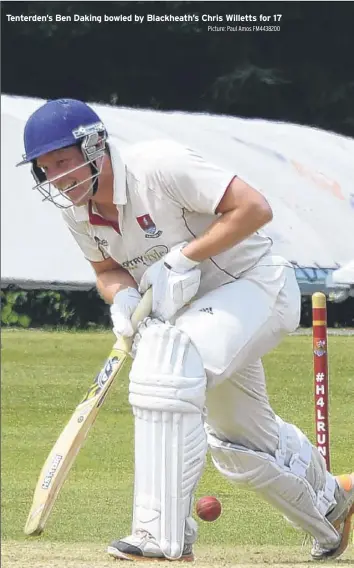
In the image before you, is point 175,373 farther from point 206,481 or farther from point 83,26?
point 83,26

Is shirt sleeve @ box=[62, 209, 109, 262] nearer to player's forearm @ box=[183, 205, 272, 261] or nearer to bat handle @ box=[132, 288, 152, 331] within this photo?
bat handle @ box=[132, 288, 152, 331]

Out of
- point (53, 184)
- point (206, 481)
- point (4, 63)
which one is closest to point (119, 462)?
point (206, 481)

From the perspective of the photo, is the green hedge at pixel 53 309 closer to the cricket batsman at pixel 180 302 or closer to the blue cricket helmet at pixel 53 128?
the cricket batsman at pixel 180 302

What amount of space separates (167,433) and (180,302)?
16.0 inches

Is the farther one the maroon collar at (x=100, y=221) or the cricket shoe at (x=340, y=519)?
the cricket shoe at (x=340, y=519)

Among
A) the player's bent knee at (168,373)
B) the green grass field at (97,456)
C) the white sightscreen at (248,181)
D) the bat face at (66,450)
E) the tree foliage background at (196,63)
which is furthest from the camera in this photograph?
the tree foliage background at (196,63)

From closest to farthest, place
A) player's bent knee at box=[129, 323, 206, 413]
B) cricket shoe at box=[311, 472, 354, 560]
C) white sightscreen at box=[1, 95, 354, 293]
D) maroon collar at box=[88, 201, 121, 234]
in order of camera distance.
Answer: player's bent knee at box=[129, 323, 206, 413] < maroon collar at box=[88, 201, 121, 234] < cricket shoe at box=[311, 472, 354, 560] < white sightscreen at box=[1, 95, 354, 293]

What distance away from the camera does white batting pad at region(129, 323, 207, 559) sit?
113 inches

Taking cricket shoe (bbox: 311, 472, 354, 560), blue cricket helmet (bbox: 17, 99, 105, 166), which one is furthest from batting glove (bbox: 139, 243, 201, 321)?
cricket shoe (bbox: 311, 472, 354, 560)

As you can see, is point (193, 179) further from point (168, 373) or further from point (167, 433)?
point (167, 433)

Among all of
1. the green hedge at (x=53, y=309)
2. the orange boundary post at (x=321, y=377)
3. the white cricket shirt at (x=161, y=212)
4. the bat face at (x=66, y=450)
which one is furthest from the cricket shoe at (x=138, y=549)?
the green hedge at (x=53, y=309)

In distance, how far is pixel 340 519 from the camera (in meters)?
3.67

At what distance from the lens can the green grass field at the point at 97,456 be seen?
3.81 meters

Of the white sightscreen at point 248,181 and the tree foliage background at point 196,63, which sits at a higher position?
the tree foliage background at point 196,63
